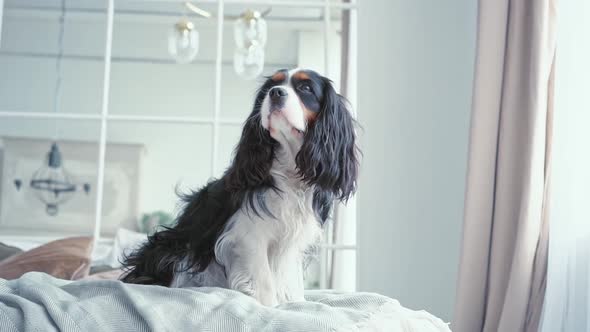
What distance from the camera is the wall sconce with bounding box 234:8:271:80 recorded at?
3232mm

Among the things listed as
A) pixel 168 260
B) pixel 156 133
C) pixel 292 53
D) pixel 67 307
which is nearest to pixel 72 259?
pixel 168 260

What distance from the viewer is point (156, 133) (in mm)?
6195

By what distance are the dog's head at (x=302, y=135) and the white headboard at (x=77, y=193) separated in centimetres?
473

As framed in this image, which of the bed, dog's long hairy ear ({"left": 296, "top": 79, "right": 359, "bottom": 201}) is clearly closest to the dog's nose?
dog's long hairy ear ({"left": 296, "top": 79, "right": 359, "bottom": 201})

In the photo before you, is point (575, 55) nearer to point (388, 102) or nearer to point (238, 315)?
point (388, 102)

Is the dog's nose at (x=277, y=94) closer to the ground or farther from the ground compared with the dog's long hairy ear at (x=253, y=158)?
farther from the ground

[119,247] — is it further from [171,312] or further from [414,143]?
[171,312]

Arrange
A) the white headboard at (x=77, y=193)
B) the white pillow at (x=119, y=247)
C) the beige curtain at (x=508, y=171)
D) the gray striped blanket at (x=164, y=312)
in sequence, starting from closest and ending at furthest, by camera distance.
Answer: the gray striped blanket at (x=164, y=312), the beige curtain at (x=508, y=171), the white pillow at (x=119, y=247), the white headboard at (x=77, y=193)

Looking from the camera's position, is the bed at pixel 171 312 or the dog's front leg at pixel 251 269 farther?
the dog's front leg at pixel 251 269

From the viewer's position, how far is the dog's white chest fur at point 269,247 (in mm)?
1454

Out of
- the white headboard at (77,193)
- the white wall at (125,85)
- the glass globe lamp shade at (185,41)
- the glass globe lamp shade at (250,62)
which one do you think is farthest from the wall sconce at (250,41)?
the white headboard at (77,193)

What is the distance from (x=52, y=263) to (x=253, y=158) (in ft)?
2.51

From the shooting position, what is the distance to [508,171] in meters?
2.34

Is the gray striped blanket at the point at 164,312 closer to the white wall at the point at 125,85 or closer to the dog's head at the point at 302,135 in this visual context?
the dog's head at the point at 302,135
